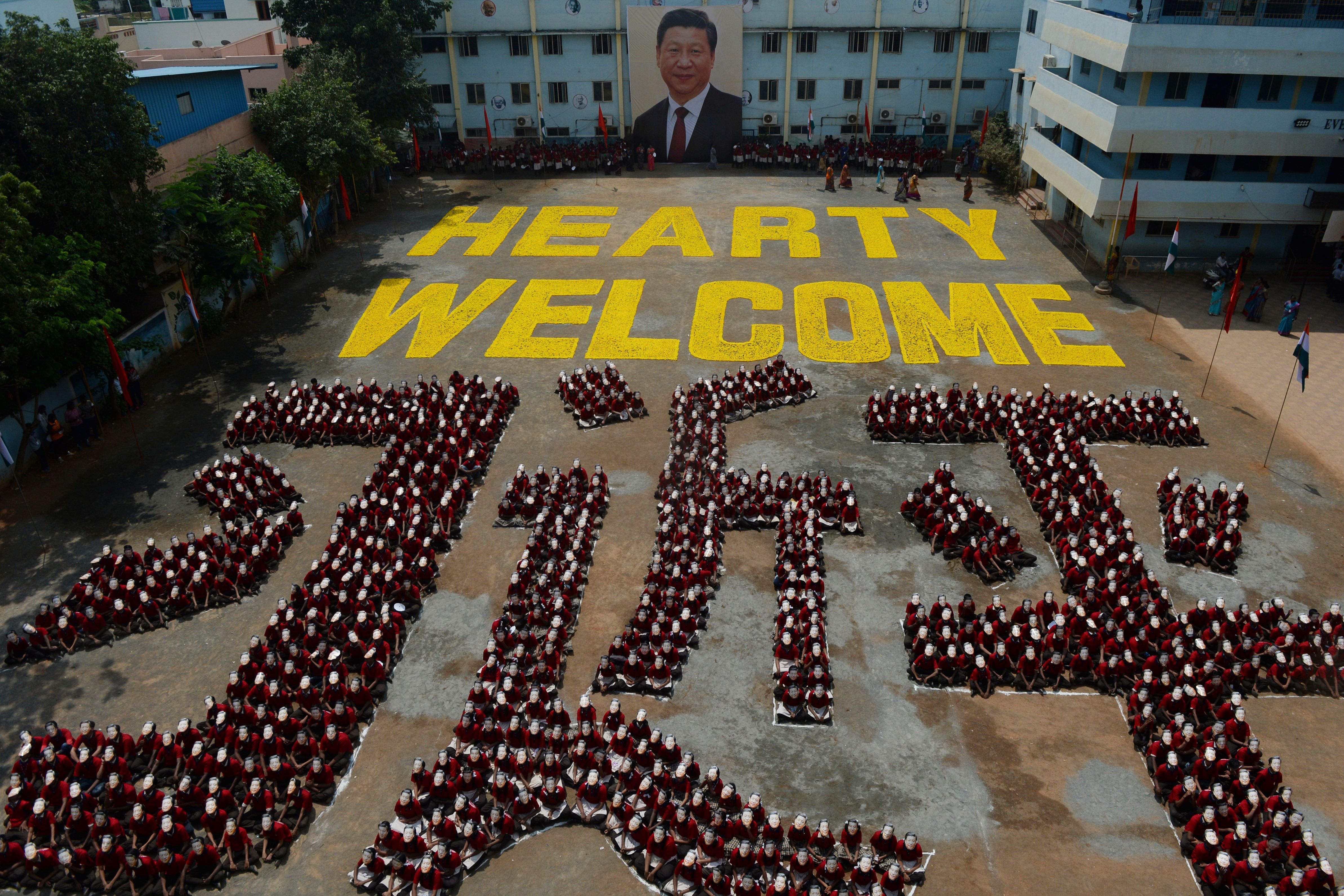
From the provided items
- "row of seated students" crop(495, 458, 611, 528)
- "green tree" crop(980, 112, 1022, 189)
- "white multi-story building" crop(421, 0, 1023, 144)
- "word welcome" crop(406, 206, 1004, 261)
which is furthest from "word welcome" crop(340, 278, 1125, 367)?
"white multi-story building" crop(421, 0, 1023, 144)

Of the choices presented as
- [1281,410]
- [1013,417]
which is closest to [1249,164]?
[1281,410]

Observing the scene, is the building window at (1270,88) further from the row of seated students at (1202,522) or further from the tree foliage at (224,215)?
the tree foliage at (224,215)

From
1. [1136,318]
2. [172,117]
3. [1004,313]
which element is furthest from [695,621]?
[172,117]

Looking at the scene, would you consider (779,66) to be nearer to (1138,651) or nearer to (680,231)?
(680,231)

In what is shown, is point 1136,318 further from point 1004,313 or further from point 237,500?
point 237,500

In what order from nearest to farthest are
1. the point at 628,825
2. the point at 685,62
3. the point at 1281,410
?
the point at 628,825 → the point at 1281,410 → the point at 685,62

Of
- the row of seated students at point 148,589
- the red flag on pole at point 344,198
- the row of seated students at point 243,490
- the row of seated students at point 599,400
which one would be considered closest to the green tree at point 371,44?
the red flag on pole at point 344,198
